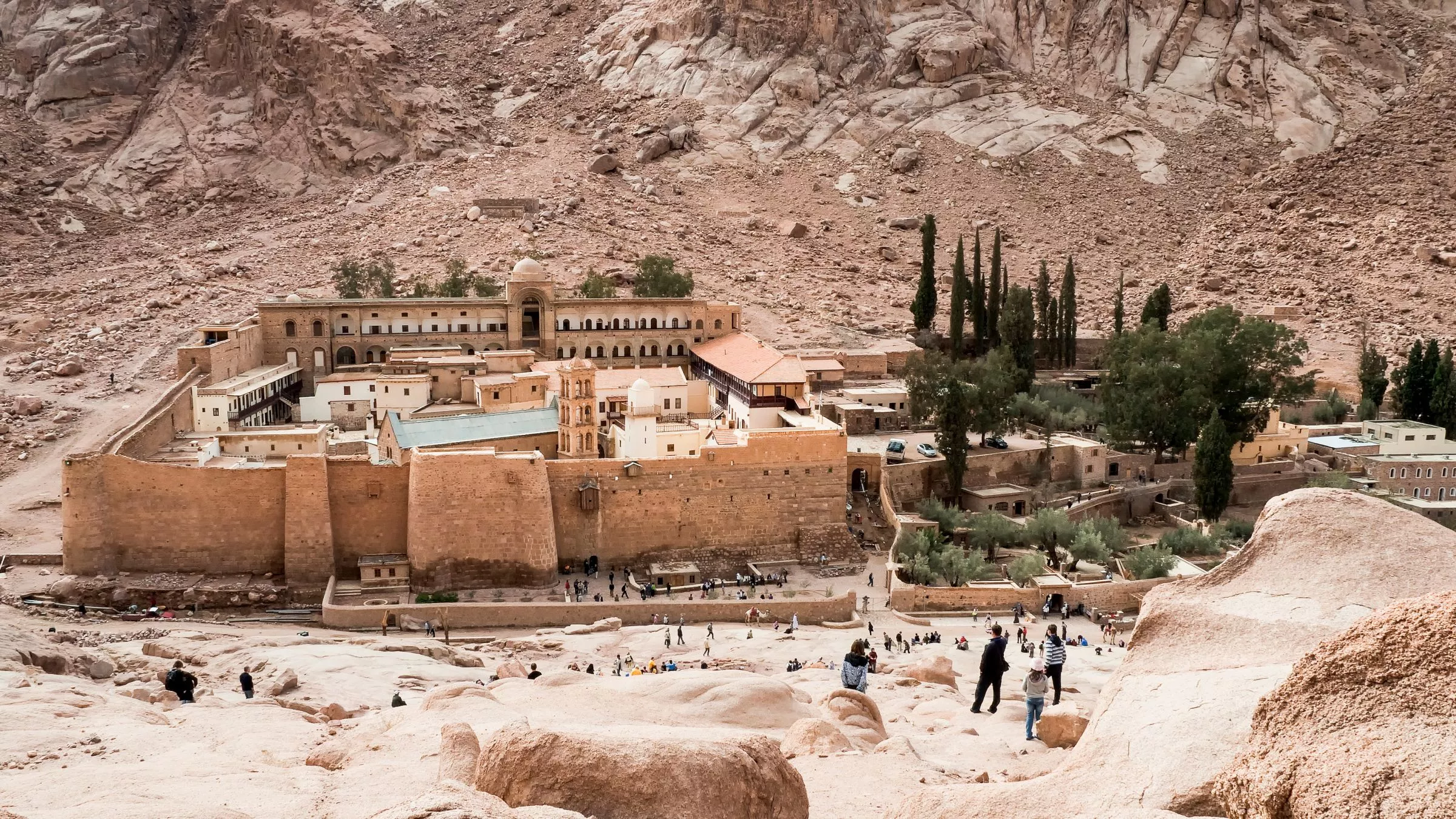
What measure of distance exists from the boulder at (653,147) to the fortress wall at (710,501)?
40.1 metres

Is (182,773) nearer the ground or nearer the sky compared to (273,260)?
nearer the ground

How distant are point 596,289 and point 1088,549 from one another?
23.4m

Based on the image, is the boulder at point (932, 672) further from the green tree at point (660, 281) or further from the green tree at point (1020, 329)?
the green tree at point (660, 281)

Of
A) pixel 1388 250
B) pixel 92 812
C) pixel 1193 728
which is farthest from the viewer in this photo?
pixel 1388 250

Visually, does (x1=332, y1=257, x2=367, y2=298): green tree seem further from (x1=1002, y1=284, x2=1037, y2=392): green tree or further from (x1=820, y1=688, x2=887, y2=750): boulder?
(x1=820, y1=688, x2=887, y2=750): boulder

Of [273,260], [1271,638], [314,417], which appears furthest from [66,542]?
[273,260]

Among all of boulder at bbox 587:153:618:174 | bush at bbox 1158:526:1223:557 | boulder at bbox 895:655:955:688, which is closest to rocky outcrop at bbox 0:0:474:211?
boulder at bbox 587:153:618:174

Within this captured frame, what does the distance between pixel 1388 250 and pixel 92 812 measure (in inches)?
2618

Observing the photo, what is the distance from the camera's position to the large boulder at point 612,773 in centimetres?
820

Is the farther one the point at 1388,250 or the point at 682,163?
the point at 682,163

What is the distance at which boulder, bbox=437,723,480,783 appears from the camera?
9203 mm

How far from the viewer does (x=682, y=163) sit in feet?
230

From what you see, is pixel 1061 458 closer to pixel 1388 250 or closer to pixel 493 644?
pixel 493 644

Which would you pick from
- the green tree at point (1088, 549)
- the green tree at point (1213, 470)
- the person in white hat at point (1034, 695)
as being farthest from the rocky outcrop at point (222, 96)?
the person in white hat at point (1034, 695)
